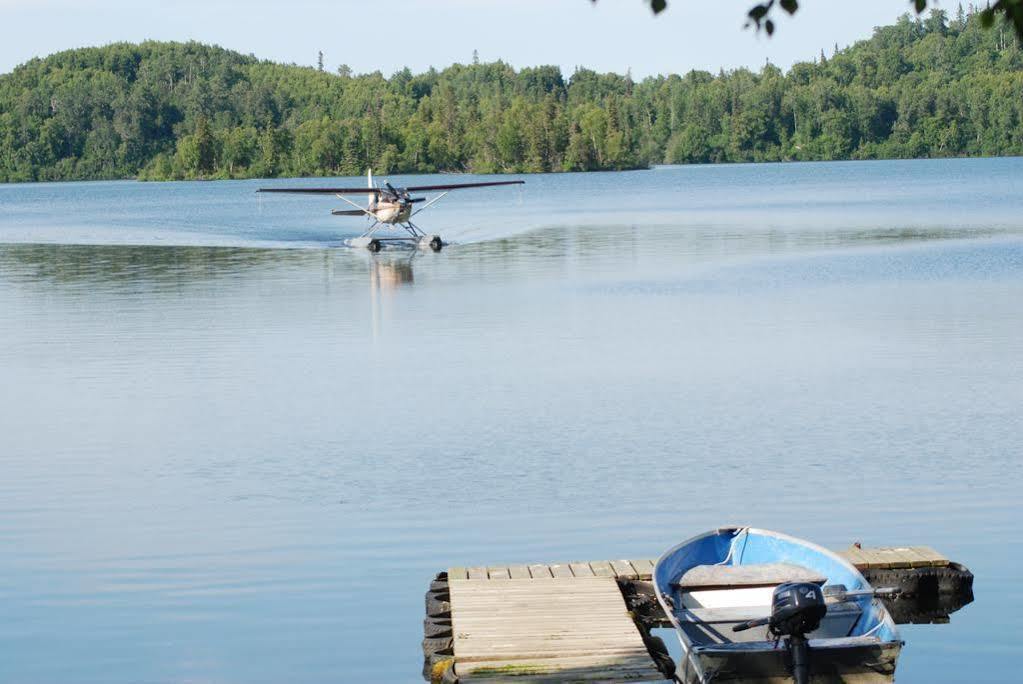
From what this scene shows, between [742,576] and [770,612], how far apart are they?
0.54 metres

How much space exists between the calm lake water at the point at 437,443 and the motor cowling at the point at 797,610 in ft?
4.99

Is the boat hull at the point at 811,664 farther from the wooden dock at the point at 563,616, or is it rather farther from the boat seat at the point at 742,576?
the boat seat at the point at 742,576

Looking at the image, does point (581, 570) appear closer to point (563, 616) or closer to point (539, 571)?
point (539, 571)

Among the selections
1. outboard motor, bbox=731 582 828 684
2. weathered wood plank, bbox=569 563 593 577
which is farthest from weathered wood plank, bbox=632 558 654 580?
outboard motor, bbox=731 582 828 684

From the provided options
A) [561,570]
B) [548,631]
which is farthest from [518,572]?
[548,631]

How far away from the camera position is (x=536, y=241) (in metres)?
45.1

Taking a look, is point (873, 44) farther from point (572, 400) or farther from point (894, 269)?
point (572, 400)

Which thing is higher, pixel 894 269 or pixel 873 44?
pixel 873 44

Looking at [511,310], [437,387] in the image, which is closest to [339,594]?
[437,387]

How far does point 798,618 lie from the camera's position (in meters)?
6.78

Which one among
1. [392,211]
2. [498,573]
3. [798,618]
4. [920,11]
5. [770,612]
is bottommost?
[498,573]

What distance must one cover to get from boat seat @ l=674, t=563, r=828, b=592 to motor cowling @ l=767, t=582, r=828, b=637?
1.22 metres

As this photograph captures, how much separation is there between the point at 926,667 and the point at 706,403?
745 cm

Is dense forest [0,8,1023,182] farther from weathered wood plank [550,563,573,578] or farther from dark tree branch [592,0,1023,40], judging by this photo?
dark tree branch [592,0,1023,40]
